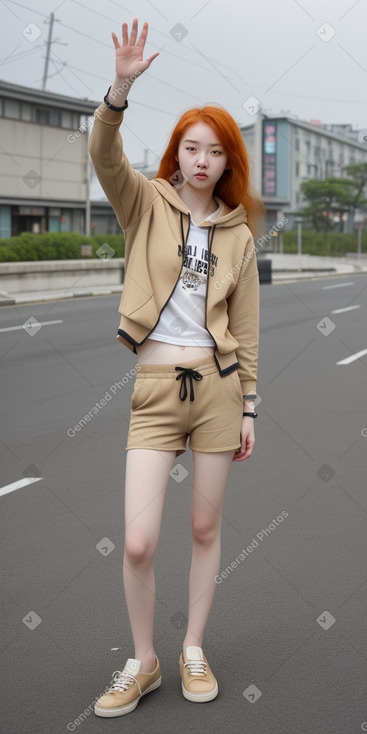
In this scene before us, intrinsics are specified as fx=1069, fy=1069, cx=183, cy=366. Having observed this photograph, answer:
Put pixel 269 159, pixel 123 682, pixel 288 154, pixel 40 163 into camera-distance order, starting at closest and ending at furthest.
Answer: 1. pixel 123 682
2. pixel 40 163
3. pixel 288 154
4. pixel 269 159

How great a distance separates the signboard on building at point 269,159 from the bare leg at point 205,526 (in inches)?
4193

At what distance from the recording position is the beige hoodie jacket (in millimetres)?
3371

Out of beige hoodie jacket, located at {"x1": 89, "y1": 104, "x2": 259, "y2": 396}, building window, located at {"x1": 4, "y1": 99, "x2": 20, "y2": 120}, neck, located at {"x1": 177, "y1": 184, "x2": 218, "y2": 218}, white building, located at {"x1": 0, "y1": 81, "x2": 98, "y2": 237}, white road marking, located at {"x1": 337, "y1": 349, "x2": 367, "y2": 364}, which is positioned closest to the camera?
beige hoodie jacket, located at {"x1": 89, "y1": 104, "x2": 259, "y2": 396}

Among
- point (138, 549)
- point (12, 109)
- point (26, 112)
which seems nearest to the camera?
point (138, 549)

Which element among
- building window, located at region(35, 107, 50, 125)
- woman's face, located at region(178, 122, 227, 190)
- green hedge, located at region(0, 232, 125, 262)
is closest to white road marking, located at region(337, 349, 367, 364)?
woman's face, located at region(178, 122, 227, 190)

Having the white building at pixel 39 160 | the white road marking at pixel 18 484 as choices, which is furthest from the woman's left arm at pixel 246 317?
the white building at pixel 39 160

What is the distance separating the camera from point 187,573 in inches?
196

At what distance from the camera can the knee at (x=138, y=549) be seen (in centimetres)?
340

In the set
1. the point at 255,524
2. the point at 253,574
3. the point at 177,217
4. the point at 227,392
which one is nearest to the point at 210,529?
the point at 227,392

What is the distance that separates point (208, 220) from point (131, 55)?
2.17 feet

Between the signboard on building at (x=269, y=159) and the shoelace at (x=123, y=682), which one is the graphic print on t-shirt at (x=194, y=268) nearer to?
the shoelace at (x=123, y=682)

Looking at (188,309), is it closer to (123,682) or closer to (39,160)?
(123,682)

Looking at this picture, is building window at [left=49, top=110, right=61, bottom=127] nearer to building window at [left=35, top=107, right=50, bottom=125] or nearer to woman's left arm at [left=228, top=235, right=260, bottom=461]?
building window at [left=35, top=107, right=50, bottom=125]

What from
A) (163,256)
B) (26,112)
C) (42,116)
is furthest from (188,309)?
(42,116)
